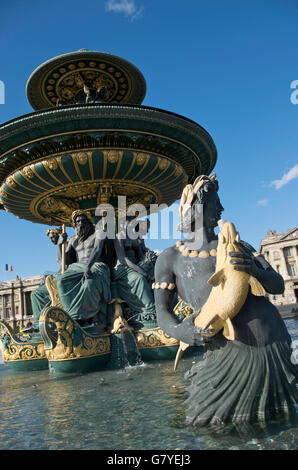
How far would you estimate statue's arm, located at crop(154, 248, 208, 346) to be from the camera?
2.07 metres

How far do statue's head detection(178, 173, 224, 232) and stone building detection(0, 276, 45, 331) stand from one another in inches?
2744

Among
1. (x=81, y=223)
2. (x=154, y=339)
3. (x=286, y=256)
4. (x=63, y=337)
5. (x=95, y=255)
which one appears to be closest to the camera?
Result: (x=63, y=337)

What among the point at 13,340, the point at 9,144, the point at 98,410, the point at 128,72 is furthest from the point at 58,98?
the point at 98,410

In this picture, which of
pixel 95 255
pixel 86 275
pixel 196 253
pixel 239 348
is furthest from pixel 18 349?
pixel 239 348

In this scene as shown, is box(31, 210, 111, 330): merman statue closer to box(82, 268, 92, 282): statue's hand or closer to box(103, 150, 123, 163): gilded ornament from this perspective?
box(82, 268, 92, 282): statue's hand

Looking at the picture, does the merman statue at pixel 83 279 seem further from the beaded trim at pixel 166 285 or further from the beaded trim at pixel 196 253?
the beaded trim at pixel 196 253

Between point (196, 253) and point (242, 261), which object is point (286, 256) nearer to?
point (196, 253)

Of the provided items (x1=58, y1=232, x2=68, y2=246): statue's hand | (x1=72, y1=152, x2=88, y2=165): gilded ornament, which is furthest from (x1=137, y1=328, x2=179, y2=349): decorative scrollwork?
(x1=72, y1=152, x2=88, y2=165): gilded ornament

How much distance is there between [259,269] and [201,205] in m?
0.62

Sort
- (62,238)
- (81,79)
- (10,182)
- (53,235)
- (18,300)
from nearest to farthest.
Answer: (10,182)
(62,238)
(53,235)
(81,79)
(18,300)

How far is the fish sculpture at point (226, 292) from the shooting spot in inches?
79.0

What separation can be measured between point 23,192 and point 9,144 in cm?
105

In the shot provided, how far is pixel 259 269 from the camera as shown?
7.08ft
